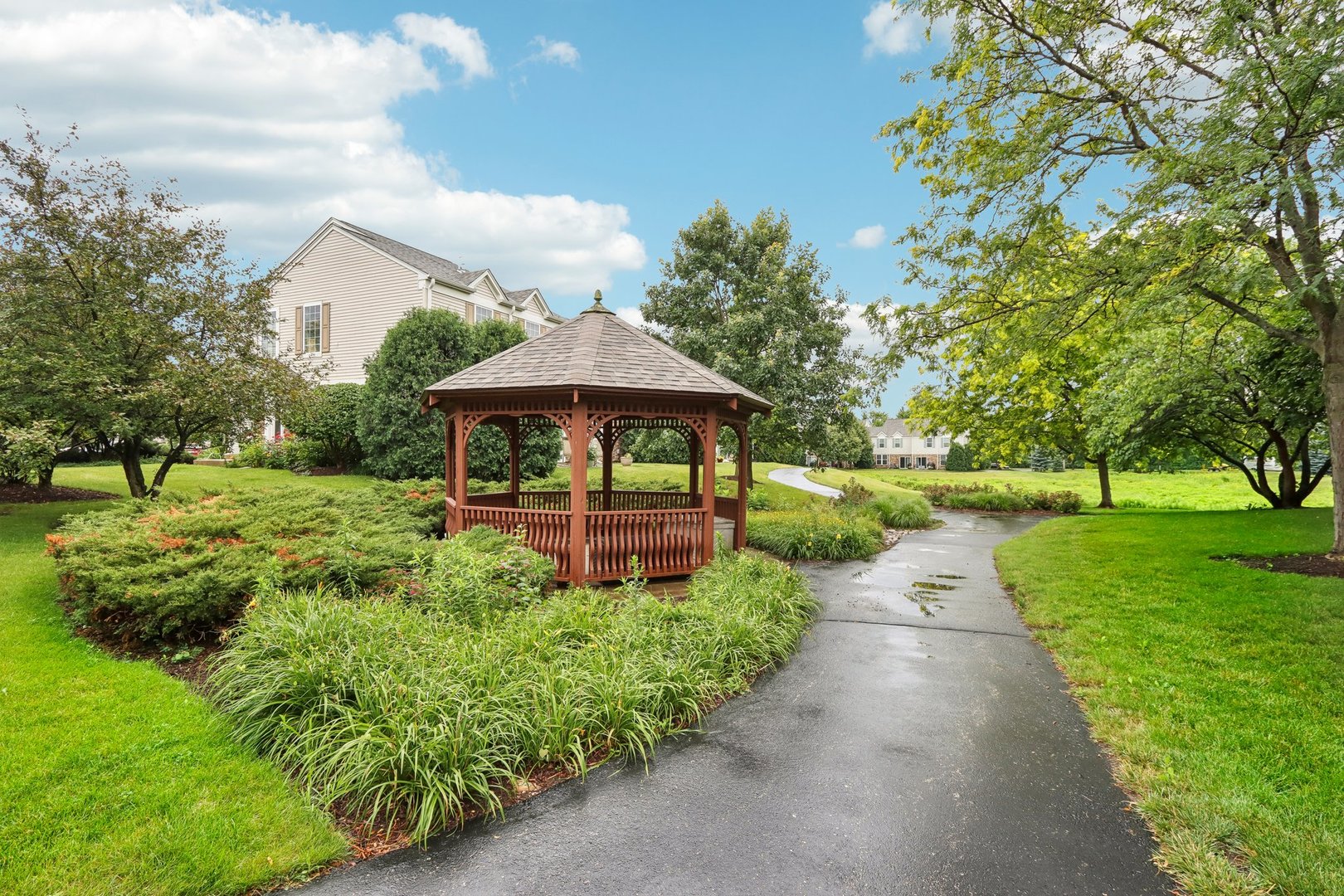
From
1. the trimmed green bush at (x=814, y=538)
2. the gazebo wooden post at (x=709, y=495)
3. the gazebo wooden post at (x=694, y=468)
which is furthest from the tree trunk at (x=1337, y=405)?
the gazebo wooden post at (x=694, y=468)

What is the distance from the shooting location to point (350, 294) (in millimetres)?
24781

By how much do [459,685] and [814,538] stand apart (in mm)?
9441

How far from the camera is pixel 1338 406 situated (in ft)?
29.7

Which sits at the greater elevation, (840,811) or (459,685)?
(459,685)

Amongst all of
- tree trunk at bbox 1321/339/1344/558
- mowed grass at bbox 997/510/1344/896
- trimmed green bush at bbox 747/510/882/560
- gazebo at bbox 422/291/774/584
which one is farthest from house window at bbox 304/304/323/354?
tree trunk at bbox 1321/339/1344/558

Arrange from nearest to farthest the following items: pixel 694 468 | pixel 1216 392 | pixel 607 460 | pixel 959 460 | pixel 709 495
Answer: pixel 709 495, pixel 607 460, pixel 694 468, pixel 1216 392, pixel 959 460

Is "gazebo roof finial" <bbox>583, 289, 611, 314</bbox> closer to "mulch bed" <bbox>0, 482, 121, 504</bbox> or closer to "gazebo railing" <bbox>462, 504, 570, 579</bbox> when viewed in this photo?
"gazebo railing" <bbox>462, 504, 570, 579</bbox>

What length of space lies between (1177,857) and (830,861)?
6.08ft

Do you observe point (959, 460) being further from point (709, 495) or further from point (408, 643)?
point (408, 643)

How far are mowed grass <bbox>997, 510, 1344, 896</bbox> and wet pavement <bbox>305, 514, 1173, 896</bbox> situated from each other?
0.29 meters

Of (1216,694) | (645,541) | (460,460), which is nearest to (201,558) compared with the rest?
(460,460)

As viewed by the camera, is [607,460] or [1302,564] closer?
[1302,564]

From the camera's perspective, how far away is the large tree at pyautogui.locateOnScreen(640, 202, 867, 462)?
62.5ft

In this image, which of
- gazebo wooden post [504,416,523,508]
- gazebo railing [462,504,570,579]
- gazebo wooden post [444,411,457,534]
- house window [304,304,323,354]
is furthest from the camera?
house window [304,304,323,354]
